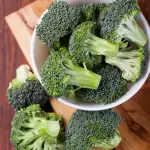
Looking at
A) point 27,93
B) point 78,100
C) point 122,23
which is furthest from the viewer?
point 27,93

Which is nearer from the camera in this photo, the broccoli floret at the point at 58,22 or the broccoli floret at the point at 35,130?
the broccoli floret at the point at 58,22

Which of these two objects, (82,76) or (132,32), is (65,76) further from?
(132,32)

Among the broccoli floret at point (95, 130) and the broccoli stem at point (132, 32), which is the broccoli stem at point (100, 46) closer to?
the broccoli stem at point (132, 32)

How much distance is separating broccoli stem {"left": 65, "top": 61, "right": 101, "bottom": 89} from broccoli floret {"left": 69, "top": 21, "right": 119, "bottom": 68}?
2cm

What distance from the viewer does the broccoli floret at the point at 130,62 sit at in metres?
0.92

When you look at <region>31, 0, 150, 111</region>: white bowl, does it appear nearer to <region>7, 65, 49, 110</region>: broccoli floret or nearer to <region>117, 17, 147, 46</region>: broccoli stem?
<region>117, 17, 147, 46</region>: broccoli stem

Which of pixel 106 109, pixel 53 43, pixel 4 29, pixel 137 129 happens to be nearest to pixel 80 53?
pixel 53 43

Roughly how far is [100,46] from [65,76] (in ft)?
0.36

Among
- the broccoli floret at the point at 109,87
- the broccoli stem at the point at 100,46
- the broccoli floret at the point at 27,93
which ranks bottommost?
the broccoli floret at the point at 27,93

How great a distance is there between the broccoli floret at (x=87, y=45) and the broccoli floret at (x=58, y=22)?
3 cm

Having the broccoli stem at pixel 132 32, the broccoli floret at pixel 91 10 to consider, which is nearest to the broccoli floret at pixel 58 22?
the broccoli floret at pixel 91 10

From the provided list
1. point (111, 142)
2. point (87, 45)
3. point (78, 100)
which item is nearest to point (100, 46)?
point (87, 45)

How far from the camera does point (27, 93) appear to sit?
3.79 ft

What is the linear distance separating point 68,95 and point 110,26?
215 millimetres
